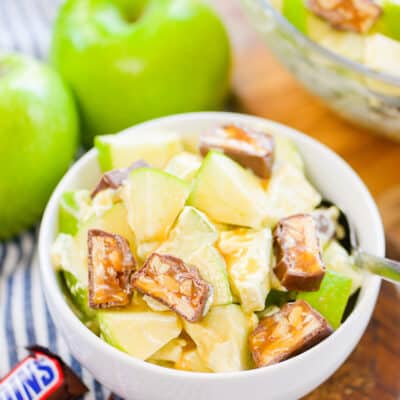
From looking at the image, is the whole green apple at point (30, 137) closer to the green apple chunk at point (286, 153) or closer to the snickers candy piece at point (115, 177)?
the snickers candy piece at point (115, 177)

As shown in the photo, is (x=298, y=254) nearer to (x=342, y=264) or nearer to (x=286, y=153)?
(x=342, y=264)

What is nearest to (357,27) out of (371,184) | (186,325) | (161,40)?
(371,184)

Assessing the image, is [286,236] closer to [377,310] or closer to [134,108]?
[377,310]

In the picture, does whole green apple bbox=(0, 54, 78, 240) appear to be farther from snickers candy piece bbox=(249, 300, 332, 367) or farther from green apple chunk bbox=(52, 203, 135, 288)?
snickers candy piece bbox=(249, 300, 332, 367)

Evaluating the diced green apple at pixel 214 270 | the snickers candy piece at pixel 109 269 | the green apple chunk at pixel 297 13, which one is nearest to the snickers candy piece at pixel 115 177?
the snickers candy piece at pixel 109 269

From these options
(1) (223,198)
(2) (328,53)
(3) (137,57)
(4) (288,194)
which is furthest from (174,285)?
(3) (137,57)

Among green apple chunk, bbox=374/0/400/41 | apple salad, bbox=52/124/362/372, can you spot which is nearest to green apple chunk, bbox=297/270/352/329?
apple salad, bbox=52/124/362/372
